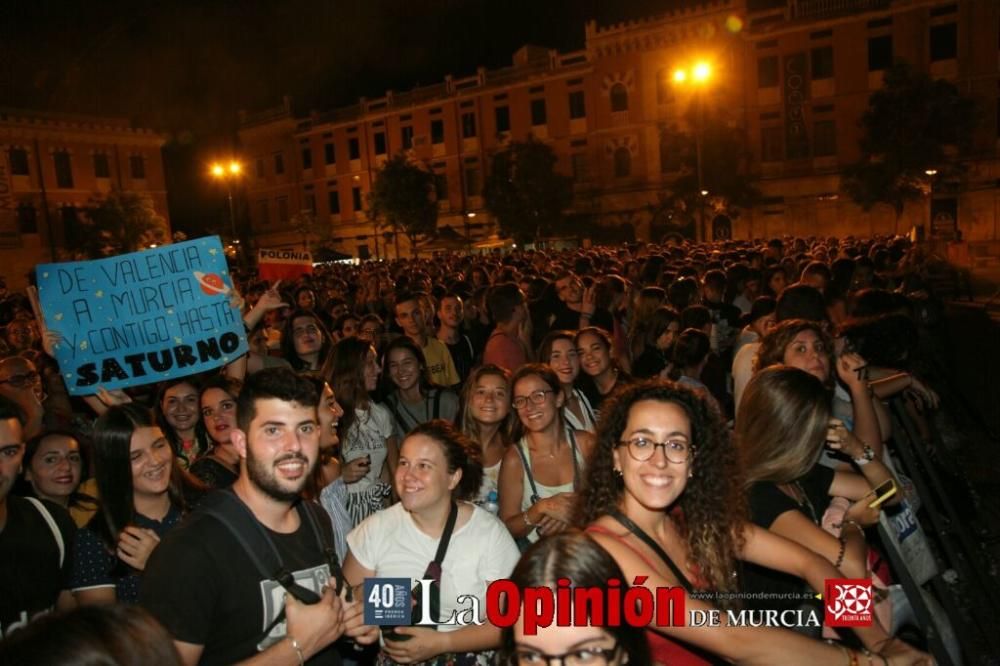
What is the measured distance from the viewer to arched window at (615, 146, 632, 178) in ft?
135

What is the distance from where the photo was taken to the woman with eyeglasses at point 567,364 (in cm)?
496

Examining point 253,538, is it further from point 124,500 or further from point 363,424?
point 363,424

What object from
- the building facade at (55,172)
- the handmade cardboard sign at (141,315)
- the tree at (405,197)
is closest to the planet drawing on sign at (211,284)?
the handmade cardboard sign at (141,315)

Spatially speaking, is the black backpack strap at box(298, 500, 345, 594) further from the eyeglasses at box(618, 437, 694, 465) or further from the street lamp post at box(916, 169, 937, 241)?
the street lamp post at box(916, 169, 937, 241)

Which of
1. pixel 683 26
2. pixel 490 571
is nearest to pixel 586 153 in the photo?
pixel 683 26

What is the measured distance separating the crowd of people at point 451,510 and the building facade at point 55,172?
42.6 metres

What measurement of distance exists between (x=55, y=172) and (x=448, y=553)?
1979 inches

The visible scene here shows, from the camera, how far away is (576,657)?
5.91ft

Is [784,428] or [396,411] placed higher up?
[784,428]

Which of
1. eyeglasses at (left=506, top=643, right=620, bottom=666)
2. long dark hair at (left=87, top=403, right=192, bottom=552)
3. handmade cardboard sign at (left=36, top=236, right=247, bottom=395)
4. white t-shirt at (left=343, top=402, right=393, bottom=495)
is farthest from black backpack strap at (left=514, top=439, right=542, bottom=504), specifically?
handmade cardboard sign at (left=36, top=236, right=247, bottom=395)

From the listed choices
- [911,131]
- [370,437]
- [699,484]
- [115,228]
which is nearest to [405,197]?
[115,228]

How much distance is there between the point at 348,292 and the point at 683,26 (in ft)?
102

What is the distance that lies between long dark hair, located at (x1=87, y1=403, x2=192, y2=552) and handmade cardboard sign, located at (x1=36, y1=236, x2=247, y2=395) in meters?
1.96

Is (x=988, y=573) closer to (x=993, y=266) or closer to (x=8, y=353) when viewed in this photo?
(x=8, y=353)
